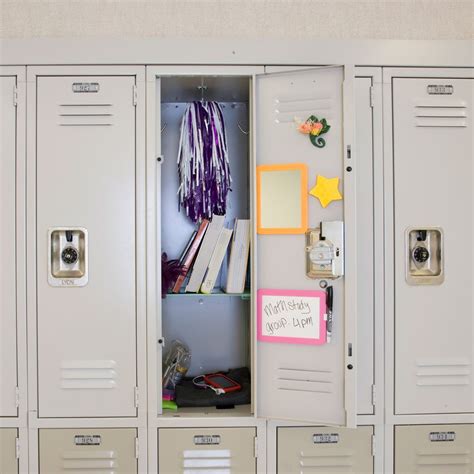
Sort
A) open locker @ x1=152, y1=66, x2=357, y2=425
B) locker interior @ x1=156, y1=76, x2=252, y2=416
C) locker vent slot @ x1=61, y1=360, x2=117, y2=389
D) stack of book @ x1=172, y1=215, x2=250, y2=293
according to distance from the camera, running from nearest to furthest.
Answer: open locker @ x1=152, y1=66, x2=357, y2=425
locker vent slot @ x1=61, y1=360, x2=117, y2=389
stack of book @ x1=172, y1=215, x2=250, y2=293
locker interior @ x1=156, y1=76, x2=252, y2=416

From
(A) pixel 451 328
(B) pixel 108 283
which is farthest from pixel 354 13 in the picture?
(B) pixel 108 283

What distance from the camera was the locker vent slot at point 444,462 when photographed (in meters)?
1.86

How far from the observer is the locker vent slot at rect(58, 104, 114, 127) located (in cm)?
183

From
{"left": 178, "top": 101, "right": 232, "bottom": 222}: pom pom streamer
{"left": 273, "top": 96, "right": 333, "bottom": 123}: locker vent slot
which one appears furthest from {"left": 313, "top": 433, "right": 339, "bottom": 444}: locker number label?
{"left": 273, "top": 96, "right": 333, "bottom": 123}: locker vent slot

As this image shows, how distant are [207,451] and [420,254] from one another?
1.17m

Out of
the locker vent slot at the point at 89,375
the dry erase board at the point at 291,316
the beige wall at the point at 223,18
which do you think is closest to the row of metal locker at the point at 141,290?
the locker vent slot at the point at 89,375

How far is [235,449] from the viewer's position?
6.05ft

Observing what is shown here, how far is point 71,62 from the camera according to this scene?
1814 millimetres

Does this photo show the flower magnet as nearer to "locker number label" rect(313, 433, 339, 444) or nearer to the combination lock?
the combination lock

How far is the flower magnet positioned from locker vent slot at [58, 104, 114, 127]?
0.76m

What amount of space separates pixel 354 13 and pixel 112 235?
149 cm

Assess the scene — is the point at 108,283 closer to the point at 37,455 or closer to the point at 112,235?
the point at 112,235

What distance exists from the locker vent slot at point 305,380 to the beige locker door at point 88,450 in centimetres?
63

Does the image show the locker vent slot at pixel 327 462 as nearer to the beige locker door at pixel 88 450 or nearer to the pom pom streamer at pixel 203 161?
the beige locker door at pixel 88 450
